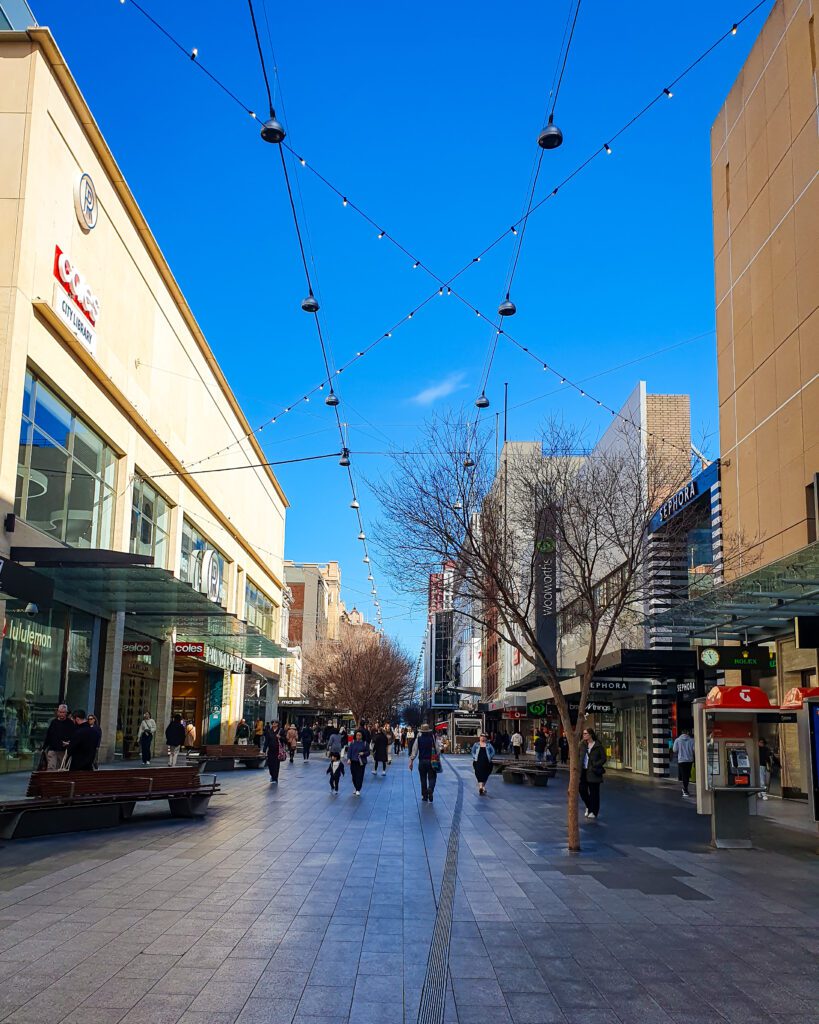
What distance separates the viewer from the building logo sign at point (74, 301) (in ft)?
69.9

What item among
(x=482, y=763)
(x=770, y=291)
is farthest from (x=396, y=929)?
(x=770, y=291)

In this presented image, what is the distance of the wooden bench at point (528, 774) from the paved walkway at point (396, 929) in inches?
548

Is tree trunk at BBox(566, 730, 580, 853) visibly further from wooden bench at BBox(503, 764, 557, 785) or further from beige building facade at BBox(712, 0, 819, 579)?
wooden bench at BBox(503, 764, 557, 785)

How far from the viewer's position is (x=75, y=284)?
22.3 meters

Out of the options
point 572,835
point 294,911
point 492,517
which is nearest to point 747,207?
point 492,517

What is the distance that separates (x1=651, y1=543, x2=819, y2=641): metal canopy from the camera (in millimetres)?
17125

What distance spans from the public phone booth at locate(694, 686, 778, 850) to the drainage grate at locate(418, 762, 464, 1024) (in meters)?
4.36

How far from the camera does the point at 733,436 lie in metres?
26.8

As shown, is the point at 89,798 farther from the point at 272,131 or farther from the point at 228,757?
the point at 228,757

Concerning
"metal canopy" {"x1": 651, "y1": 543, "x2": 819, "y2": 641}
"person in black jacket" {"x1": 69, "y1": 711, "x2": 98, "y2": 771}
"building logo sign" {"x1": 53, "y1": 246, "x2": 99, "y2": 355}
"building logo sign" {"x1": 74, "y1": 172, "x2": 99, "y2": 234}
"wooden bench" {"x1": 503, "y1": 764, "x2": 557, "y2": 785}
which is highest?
"building logo sign" {"x1": 74, "y1": 172, "x2": 99, "y2": 234}

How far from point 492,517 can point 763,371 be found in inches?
Answer: 462

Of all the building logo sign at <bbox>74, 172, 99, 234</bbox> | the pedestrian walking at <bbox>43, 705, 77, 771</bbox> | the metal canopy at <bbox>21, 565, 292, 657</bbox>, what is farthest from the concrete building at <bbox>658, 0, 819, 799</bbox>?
the building logo sign at <bbox>74, 172, 99, 234</bbox>

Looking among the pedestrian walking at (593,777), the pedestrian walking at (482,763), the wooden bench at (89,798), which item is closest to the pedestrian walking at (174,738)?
the pedestrian walking at (482,763)

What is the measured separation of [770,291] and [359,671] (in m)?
53.2
